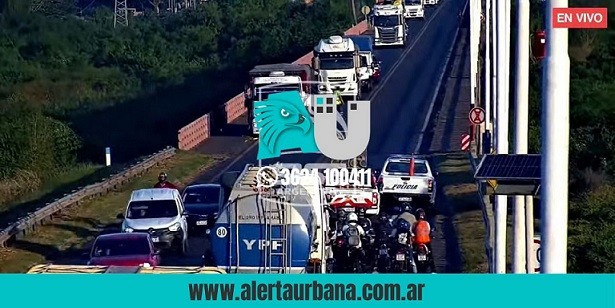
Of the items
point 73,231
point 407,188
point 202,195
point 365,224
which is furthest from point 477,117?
point 73,231

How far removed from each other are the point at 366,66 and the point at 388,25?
16.9 m

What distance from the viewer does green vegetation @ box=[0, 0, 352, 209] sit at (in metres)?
47.0

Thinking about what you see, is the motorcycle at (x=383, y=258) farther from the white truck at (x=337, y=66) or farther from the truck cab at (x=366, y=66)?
the truck cab at (x=366, y=66)

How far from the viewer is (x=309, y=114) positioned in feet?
105

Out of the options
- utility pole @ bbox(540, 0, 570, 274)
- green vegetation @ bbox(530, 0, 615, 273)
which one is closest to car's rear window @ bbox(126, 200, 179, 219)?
green vegetation @ bbox(530, 0, 615, 273)

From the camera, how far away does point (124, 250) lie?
22.5 metres

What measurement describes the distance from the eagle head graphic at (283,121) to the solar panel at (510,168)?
19.1 metres

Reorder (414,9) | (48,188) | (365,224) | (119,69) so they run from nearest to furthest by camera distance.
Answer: (365,224) < (48,188) < (119,69) < (414,9)

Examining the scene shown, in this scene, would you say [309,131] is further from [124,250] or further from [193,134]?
[193,134]

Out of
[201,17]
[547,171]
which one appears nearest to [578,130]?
[547,171]

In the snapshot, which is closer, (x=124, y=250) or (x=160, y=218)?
(x=124, y=250)

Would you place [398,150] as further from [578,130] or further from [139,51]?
[139,51]

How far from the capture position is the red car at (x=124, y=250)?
2206cm

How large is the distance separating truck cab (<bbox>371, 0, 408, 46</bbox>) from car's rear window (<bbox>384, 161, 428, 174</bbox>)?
39.5 m
